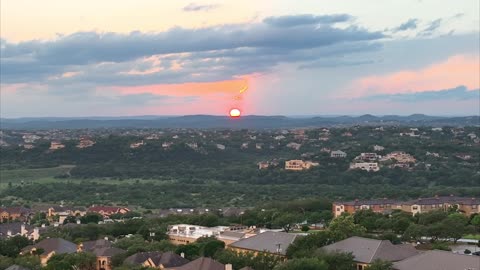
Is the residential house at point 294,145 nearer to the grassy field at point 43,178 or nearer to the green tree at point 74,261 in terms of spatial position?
the grassy field at point 43,178

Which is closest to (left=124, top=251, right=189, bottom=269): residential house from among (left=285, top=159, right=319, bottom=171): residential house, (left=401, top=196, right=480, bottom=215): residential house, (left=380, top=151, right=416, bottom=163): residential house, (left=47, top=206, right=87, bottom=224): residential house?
(left=47, top=206, right=87, bottom=224): residential house

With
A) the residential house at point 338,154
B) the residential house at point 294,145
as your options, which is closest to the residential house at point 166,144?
the residential house at point 294,145

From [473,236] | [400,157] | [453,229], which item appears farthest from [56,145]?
[453,229]

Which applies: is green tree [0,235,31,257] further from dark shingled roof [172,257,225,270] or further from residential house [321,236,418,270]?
residential house [321,236,418,270]

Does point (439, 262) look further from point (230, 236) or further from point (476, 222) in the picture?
point (476, 222)

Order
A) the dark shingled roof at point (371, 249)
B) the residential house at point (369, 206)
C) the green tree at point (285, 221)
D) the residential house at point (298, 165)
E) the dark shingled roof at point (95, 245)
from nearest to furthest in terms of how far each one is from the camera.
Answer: the dark shingled roof at point (371, 249)
the dark shingled roof at point (95, 245)
the green tree at point (285, 221)
the residential house at point (369, 206)
the residential house at point (298, 165)
